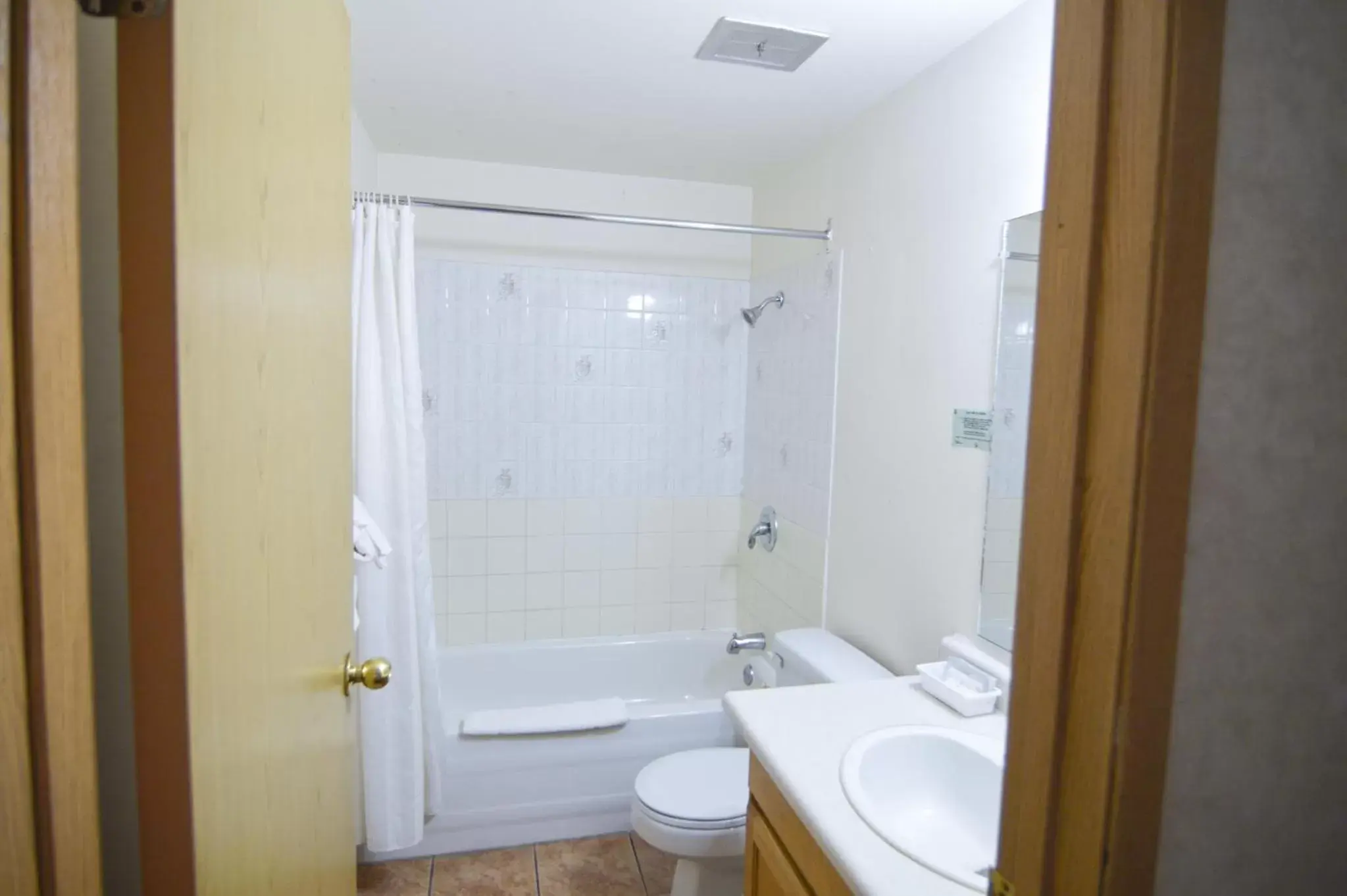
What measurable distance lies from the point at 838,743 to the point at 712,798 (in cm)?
70

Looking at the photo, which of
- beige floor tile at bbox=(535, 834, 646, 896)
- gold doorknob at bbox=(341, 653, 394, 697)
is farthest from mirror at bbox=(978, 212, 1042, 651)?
beige floor tile at bbox=(535, 834, 646, 896)

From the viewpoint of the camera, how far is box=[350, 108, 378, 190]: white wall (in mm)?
2234

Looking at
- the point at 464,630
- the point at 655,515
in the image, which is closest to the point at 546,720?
the point at 464,630

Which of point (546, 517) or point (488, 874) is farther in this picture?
point (546, 517)

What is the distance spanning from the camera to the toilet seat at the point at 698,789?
1.73 meters

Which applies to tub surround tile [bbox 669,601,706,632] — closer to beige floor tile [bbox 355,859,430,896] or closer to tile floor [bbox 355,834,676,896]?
tile floor [bbox 355,834,676,896]

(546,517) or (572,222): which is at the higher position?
(572,222)

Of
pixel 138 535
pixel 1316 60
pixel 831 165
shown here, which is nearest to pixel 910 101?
pixel 831 165

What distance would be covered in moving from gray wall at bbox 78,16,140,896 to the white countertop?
2.73 feet

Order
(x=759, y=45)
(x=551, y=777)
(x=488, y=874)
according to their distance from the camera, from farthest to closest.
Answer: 1. (x=551, y=777)
2. (x=488, y=874)
3. (x=759, y=45)

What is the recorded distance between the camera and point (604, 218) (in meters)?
2.16

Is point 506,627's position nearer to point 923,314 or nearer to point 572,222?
point 572,222

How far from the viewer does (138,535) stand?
522mm

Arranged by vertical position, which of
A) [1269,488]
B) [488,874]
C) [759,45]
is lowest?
[488,874]
